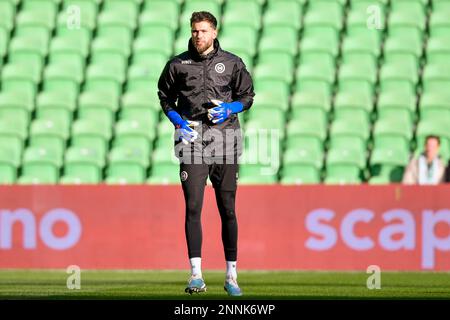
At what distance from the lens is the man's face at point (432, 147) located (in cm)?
1338

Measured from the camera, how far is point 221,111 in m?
8.75

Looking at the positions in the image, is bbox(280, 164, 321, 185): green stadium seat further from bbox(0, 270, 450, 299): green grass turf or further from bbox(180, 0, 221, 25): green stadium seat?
bbox(180, 0, 221, 25): green stadium seat

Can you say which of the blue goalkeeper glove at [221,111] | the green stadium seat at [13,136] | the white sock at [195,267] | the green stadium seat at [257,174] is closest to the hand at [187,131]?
the blue goalkeeper glove at [221,111]

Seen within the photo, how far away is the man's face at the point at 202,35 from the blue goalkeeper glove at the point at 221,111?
41 cm

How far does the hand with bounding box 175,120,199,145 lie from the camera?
29.0ft

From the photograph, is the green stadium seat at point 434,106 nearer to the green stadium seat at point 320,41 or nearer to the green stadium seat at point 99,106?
the green stadium seat at point 320,41

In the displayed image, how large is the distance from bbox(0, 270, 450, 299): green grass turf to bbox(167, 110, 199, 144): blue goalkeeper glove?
1144mm

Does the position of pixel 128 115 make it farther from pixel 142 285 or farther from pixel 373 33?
pixel 142 285

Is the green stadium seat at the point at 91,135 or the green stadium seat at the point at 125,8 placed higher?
the green stadium seat at the point at 125,8

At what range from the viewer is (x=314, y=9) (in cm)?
1680

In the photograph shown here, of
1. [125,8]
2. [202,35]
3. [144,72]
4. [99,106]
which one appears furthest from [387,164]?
[202,35]

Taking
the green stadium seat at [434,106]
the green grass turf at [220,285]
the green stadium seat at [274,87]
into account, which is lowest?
the green grass turf at [220,285]
